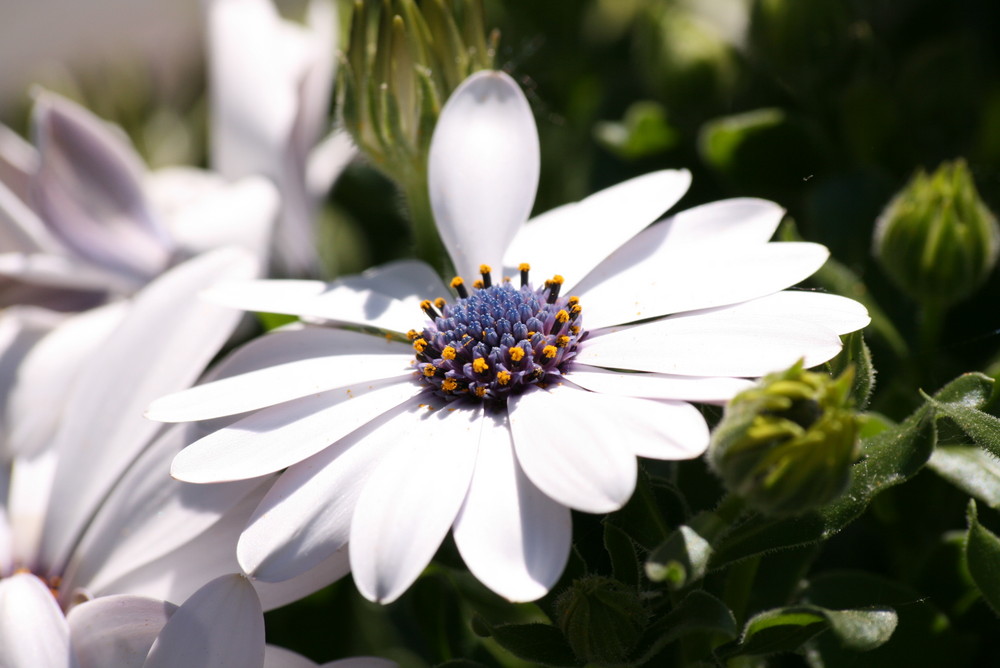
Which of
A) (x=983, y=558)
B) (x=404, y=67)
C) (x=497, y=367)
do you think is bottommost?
(x=983, y=558)

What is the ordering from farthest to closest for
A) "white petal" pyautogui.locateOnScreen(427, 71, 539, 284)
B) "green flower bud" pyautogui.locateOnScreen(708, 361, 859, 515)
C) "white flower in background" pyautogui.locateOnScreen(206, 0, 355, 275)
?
"white flower in background" pyautogui.locateOnScreen(206, 0, 355, 275)
"white petal" pyautogui.locateOnScreen(427, 71, 539, 284)
"green flower bud" pyautogui.locateOnScreen(708, 361, 859, 515)

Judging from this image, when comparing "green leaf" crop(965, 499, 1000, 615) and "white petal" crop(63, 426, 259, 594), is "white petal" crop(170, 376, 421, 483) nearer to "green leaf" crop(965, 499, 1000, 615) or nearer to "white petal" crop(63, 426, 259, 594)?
"white petal" crop(63, 426, 259, 594)

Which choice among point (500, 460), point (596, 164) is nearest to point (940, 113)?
point (596, 164)

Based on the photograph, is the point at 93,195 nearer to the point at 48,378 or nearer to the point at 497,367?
the point at 48,378

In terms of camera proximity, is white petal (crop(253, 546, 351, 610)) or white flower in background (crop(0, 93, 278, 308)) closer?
white petal (crop(253, 546, 351, 610))

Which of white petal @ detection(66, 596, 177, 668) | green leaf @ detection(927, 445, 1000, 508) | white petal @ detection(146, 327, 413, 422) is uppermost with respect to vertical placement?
white petal @ detection(146, 327, 413, 422)

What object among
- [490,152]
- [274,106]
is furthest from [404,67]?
[274,106]

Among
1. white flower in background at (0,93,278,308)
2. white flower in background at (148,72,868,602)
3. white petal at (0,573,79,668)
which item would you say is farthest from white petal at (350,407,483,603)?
white flower in background at (0,93,278,308)

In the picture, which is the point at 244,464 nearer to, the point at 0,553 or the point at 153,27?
the point at 0,553
